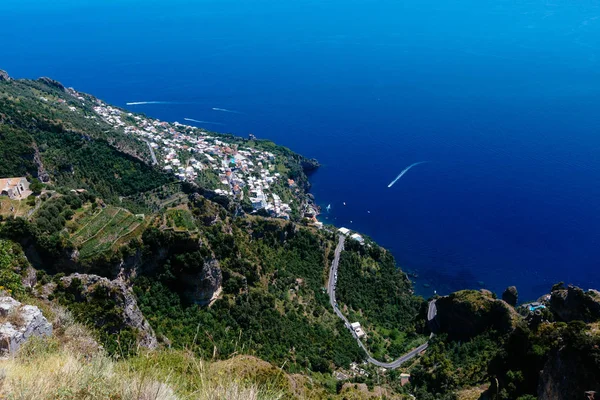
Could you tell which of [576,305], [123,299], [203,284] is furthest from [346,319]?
[123,299]

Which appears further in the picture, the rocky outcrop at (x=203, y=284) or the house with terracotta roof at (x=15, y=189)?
the house with terracotta roof at (x=15, y=189)

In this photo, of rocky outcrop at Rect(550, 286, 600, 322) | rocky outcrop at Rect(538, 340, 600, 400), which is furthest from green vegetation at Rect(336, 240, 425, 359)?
rocky outcrop at Rect(538, 340, 600, 400)

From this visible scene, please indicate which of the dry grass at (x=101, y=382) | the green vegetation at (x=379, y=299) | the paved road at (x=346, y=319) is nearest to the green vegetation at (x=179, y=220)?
the paved road at (x=346, y=319)

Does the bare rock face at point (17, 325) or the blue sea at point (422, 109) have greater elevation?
the blue sea at point (422, 109)

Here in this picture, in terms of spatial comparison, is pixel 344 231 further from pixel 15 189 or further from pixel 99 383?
pixel 99 383

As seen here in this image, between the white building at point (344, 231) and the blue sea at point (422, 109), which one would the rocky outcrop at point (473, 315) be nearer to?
the blue sea at point (422, 109)

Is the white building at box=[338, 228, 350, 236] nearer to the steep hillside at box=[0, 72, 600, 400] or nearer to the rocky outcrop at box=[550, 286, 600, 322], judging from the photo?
the steep hillside at box=[0, 72, 600, 400]
